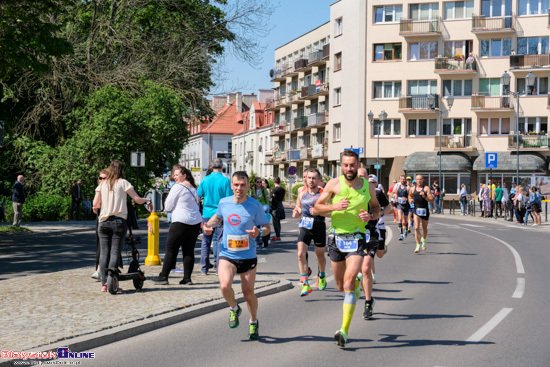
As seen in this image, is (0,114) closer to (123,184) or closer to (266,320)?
(123,184)

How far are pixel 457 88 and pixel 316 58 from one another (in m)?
16.4

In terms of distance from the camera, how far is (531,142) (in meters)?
58.6

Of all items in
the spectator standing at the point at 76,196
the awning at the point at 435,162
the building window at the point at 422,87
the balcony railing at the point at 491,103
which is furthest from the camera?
the building window at the point at 422,87

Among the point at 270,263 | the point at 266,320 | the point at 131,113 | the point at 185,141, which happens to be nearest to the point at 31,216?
the point at 131,113

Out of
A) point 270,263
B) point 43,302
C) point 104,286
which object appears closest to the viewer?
point 43,302

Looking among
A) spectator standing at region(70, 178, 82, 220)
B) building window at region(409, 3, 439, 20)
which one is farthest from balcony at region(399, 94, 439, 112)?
spectator standing at region(70, 178, 82, 220)

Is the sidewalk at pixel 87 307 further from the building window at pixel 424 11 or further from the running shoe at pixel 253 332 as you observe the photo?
the building window at pixel 424 11

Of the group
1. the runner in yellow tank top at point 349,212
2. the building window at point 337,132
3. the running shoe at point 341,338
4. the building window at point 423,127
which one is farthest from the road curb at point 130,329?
the building window at point 337,132

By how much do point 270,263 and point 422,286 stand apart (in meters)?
4.25

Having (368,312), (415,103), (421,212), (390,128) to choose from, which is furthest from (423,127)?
(368,312)

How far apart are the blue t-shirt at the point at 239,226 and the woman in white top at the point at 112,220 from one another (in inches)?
119

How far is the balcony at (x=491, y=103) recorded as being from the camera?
59237 mm

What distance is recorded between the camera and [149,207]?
1268cm

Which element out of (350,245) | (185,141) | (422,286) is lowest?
(422,286)
